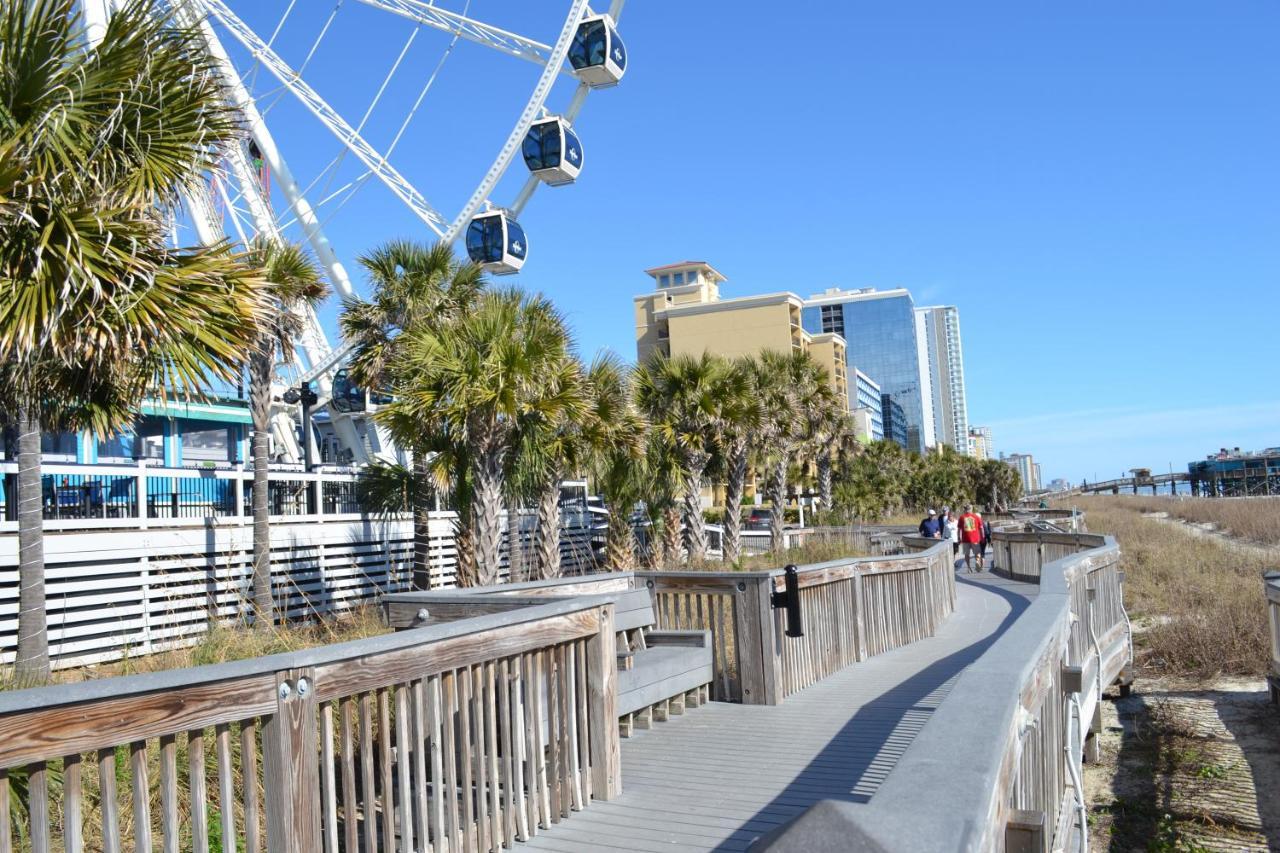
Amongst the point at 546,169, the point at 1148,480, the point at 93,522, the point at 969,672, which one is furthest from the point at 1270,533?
the point at 1148,480

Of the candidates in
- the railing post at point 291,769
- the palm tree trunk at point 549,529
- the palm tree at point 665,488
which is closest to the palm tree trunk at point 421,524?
the palm tree trunk at point 549,529

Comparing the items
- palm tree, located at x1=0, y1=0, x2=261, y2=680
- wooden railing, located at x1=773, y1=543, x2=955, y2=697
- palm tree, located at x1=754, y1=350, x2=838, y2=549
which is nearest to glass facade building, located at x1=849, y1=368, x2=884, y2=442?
palm tree, located at x1=754, y1=350, x2=838, y2=549

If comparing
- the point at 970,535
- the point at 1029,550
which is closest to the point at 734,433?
the point at 970,535

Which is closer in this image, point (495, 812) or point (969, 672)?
point (969, 672)

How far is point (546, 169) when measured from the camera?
31.3 m

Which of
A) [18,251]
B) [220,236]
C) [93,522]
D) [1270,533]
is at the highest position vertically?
[220,236]

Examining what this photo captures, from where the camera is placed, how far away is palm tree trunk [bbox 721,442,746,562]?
90.6 feet

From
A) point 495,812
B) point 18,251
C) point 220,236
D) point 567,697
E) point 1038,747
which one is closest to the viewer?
point 1038,747

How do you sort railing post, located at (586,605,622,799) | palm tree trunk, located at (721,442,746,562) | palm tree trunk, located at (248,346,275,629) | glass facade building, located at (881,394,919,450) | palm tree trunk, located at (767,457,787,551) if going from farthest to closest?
glass facade building, located at (881,394,919,450)
palm tree trunk, located at (767,457,787,551)
palm tree trunk, located at (721,442,746,562)
palm tree trunk, located at (248,346,275,629)
railing post, located at (586,605,622,799)

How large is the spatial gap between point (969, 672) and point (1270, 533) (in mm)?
38478

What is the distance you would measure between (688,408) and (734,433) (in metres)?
1.69

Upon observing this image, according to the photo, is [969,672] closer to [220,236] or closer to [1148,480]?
[220,236]

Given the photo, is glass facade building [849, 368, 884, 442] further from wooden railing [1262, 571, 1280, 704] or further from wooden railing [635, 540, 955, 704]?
wooden railing [1262, 571, 1280, 704]

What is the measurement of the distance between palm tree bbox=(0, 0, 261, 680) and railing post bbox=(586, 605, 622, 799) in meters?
3.13
